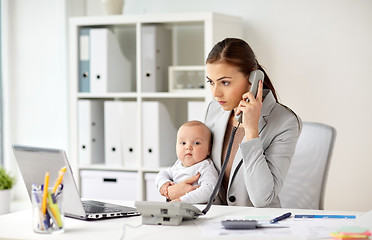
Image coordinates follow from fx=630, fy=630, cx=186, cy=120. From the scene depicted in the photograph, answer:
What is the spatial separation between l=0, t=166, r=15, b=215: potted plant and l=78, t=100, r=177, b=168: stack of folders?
545 mm

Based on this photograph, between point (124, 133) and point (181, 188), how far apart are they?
154 cm

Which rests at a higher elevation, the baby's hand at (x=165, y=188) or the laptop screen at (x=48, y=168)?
the laptop screen at (x=48, y=168)

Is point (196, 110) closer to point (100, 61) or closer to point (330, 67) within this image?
point (100, 61)

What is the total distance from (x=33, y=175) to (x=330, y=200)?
234 centimetres

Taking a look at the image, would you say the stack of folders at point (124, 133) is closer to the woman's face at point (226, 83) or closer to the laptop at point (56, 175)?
the woman's face at point (226, 83)

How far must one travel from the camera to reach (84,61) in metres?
3.94

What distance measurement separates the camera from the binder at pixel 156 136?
3.77m

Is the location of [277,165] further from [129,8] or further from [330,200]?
[129,8]

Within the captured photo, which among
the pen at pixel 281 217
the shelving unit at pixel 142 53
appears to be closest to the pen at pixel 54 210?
the pen at pixel 281 217

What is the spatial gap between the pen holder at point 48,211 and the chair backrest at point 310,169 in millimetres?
1265

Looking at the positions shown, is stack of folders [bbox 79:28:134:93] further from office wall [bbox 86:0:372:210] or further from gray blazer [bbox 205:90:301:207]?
gray blazer [bbox 205:90:301:207]

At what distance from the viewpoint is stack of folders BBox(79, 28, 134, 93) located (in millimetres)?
3869

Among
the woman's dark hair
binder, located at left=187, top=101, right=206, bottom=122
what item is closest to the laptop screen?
the woman's dark hair

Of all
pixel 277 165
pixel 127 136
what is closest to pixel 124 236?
pixel 277 165
